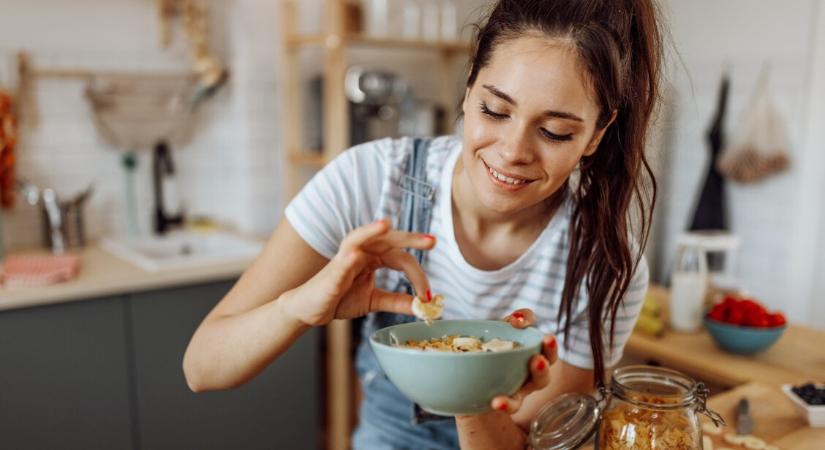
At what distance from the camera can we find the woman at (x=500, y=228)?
91cm

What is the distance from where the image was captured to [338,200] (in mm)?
1122

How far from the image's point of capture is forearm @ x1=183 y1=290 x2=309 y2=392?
0.92 m

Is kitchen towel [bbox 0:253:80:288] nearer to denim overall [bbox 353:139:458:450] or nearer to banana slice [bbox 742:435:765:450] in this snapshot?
denim overall [bbox 353:139:458:450]

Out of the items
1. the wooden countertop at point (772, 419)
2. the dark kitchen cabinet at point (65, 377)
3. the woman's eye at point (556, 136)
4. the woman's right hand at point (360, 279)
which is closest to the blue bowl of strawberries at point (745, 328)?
the wooden countertop at point (772, 419)

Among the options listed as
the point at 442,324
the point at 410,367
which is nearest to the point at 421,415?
the point at 442,324

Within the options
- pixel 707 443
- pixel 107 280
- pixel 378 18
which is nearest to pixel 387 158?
pixel 707 443

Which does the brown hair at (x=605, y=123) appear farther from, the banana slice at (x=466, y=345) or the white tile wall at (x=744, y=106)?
the white tile wall at (x=744, y=106)

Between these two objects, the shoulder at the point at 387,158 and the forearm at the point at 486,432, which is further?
the shoulder at the point at 387,158

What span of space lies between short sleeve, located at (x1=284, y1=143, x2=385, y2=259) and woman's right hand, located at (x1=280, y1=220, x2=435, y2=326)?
176 mm

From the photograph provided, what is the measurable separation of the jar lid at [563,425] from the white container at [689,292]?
1.04 meters

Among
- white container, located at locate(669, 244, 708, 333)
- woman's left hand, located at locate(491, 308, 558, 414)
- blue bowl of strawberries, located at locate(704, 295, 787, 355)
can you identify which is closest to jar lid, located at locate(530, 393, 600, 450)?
woman's left hand, located at locate(491, 308, 558, 414)

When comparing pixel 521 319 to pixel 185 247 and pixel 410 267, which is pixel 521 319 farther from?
pixel 185 247

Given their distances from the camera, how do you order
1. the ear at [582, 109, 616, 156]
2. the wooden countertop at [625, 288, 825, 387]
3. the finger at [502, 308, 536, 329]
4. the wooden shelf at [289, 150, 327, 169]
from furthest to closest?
the wooden shelf at [289, 150, 327, 169]
the wooden countertop at [625, 288, 825, 387]
the ear at [582, 109, 616, 156]
the finger at [502, 308, 536, 329]

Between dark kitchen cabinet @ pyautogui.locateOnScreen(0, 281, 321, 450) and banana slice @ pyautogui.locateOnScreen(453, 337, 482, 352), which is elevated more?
banana slice @ pyautogui.locateOnScreen(453, 337, 482, 352)
